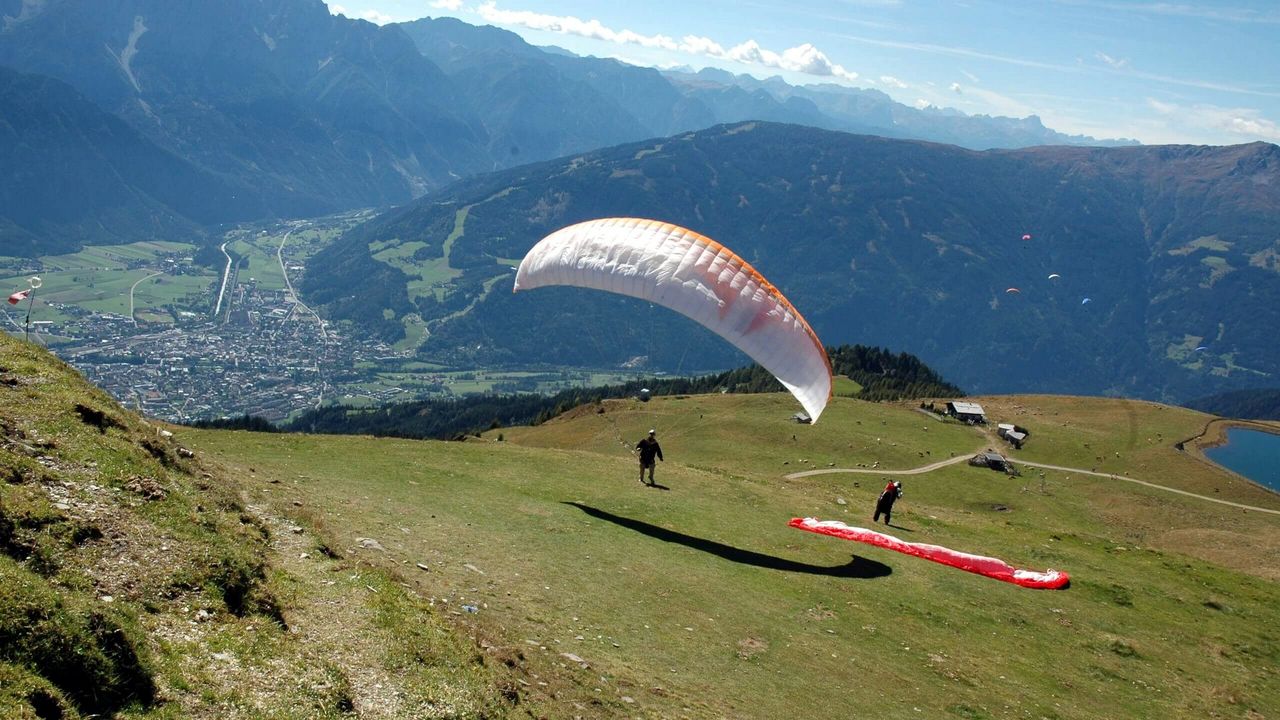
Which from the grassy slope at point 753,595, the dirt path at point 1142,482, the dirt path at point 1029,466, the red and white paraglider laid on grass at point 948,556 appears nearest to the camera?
the grassy slope at point 753,595

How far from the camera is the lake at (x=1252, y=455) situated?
2537 inches

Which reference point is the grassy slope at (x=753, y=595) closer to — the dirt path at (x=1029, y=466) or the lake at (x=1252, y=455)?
the dirt path at (x=1029, y=466)

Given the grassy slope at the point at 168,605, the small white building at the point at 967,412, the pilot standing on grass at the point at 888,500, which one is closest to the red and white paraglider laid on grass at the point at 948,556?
the pilot standing on grass at the point at 888,500

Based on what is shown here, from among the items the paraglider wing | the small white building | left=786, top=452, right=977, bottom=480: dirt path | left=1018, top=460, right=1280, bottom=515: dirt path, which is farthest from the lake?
the paraglider wing

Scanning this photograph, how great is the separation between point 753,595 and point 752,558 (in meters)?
3.25

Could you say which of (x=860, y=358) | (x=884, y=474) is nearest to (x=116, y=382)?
(x=860, y=358)

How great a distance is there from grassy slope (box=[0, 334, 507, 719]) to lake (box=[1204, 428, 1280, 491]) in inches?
2838

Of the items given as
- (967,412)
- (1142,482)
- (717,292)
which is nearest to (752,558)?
(717,292)

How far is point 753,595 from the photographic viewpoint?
19719 millimetres

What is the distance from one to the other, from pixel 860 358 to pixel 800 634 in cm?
10356

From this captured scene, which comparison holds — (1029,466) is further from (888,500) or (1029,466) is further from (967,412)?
(888,500)

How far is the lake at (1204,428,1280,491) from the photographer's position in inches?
2537

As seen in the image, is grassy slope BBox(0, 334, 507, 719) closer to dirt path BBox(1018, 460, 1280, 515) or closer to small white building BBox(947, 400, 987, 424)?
dirt path BBox(1018, 460, 1280, 515)

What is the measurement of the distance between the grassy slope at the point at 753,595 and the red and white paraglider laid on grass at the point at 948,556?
76cm
